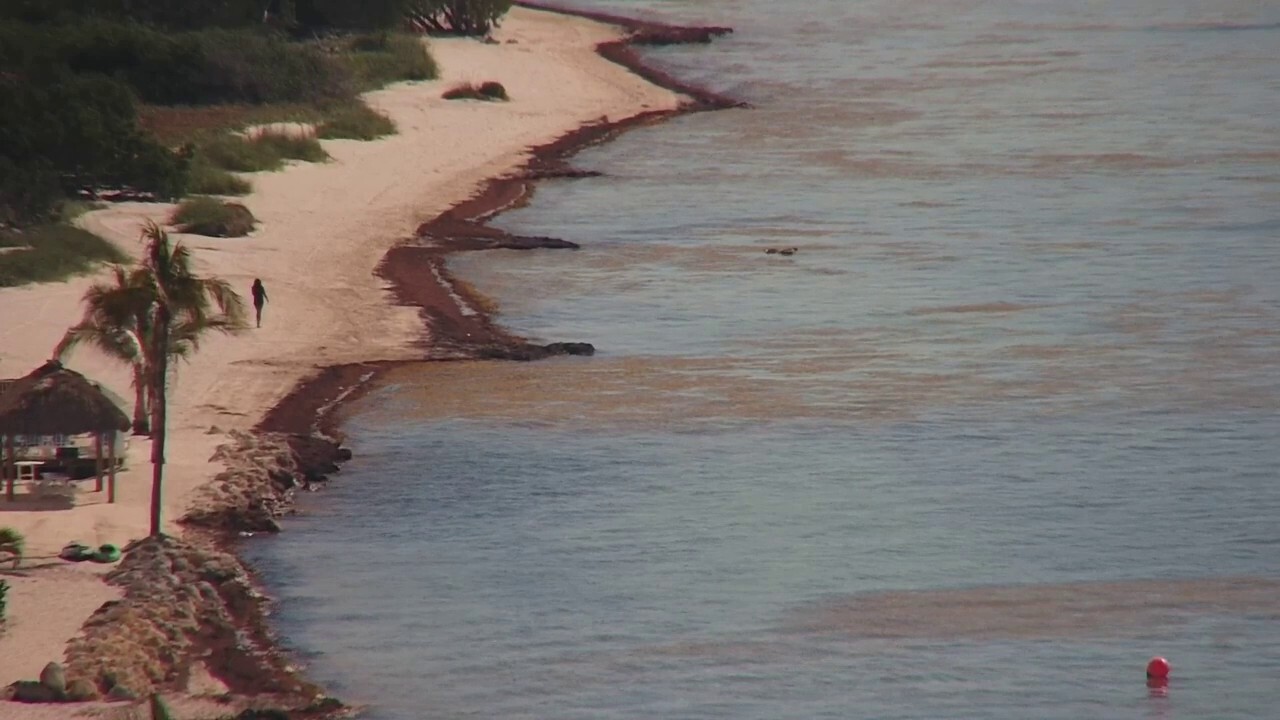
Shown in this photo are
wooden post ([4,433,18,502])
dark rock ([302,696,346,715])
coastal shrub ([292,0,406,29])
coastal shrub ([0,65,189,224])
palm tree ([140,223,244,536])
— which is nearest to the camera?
dark rock ([302,696,346,715])

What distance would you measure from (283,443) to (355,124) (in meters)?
28.6

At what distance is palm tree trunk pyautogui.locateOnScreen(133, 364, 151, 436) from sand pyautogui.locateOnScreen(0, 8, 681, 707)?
354 millimetres

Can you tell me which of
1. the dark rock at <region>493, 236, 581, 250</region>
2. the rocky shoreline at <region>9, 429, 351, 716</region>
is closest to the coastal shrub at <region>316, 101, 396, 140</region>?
the dark rock at <region>493, 236, 581, 250</region>

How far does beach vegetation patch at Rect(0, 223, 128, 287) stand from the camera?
32594mm

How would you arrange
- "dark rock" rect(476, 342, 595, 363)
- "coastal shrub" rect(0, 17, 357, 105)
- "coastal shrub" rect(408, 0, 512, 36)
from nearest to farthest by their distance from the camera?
1. "dark rock" rect(476, 342, 595, 363)
2. "coastal shrub" rect(0, 17, 357, 105)
3. "coastal shrub" rect(408, 0, 512, 36)

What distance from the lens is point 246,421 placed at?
27.5 metres

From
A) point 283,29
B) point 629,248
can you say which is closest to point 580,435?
point 629,248

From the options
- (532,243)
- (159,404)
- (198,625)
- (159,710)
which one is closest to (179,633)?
(198,625)

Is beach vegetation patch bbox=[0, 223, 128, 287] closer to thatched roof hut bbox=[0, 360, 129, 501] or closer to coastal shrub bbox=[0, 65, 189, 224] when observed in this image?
coastal shrub bbox=[0, 65, 189, 224]

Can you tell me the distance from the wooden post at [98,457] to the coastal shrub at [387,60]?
133ft

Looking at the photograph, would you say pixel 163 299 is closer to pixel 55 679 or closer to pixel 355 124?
pixel 55 679

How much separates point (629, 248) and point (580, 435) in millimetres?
15834

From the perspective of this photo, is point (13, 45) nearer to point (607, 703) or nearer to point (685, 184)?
point (685, 184)

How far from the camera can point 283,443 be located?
26578 mm
